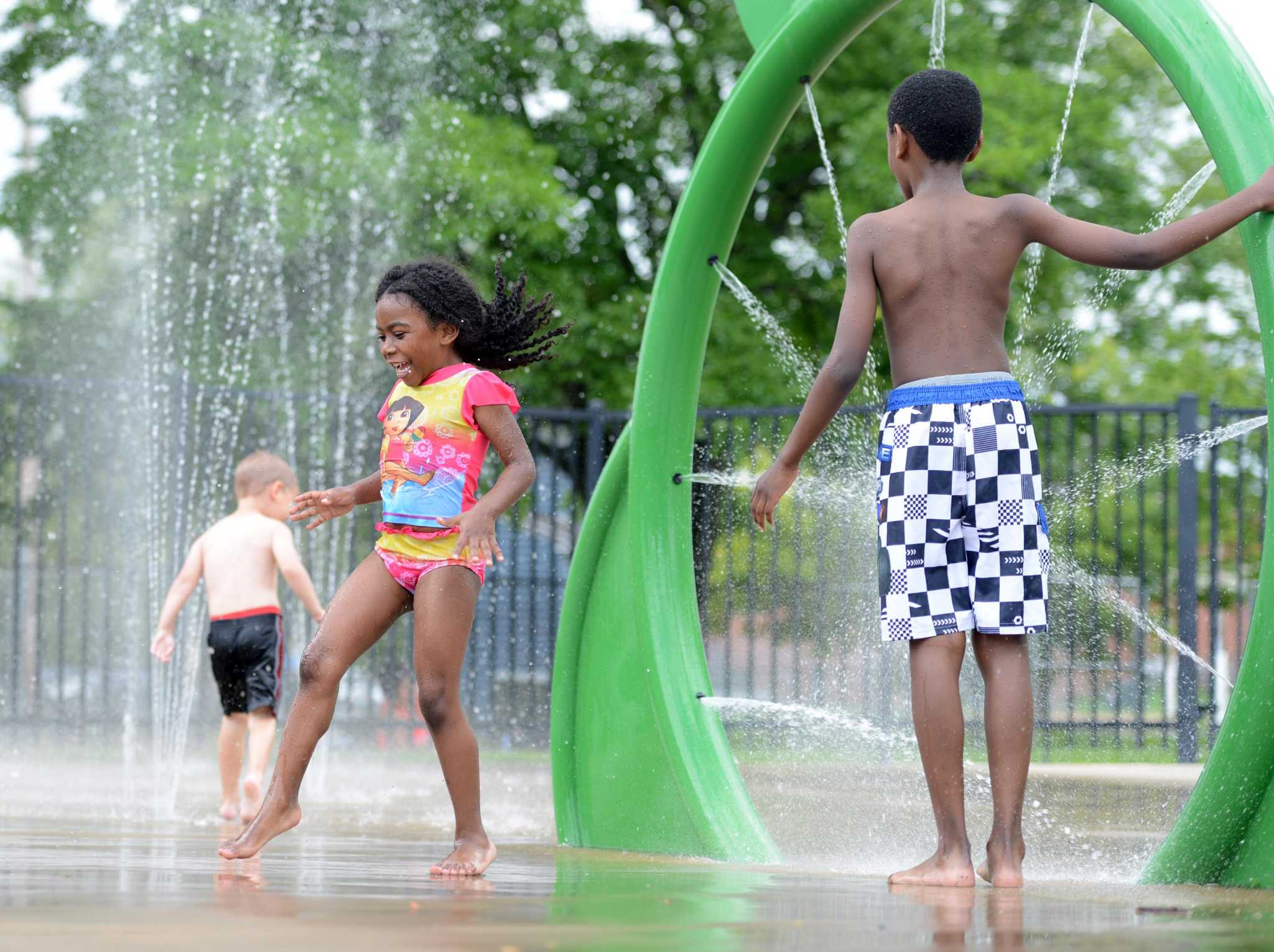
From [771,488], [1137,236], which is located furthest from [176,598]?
[1137,236]

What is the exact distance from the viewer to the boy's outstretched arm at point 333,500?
12.9 ft

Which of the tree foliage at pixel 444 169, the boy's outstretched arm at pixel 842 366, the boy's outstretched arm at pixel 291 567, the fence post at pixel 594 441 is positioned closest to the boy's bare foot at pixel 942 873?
the boy's outstretched arm at pixel 842 366

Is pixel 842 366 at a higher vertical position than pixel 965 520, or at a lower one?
higher

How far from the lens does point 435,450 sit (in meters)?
3.77

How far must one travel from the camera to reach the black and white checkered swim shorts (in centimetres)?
325

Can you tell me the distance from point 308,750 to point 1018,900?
1641 millimetres

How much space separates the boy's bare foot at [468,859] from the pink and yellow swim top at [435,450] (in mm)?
697

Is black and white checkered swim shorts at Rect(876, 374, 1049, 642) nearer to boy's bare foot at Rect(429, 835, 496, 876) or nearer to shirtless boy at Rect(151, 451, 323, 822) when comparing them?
boy's bare foot at Rect(429, 835, 496, 876)

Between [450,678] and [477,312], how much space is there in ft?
3.09

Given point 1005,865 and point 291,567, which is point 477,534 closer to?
point 1005,865

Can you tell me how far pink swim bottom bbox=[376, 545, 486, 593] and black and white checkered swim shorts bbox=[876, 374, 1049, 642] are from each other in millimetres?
986

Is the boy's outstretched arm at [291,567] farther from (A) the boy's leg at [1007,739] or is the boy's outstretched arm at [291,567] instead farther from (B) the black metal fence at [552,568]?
(A) the boy's leg at [1007,739]

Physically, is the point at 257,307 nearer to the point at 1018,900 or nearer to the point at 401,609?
the point at 401,609

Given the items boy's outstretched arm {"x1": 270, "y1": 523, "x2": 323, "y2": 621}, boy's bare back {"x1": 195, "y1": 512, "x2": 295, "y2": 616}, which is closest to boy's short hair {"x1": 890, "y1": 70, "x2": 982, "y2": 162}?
boy's outstretched arm {"x1": 270, "y1": 523, "x2": 323, "y2": 621}
